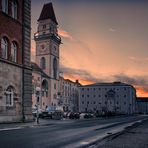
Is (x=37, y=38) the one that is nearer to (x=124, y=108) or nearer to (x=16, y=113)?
(x=124, y=108)

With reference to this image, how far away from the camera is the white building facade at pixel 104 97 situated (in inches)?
7249

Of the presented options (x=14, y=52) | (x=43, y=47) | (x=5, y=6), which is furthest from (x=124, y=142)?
(x=43, y=47)

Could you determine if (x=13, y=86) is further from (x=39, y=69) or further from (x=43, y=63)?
(x=43, y=63)

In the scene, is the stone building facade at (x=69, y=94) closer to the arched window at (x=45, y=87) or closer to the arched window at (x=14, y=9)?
the arched window at (x=45, y=87)

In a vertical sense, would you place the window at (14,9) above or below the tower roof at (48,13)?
below

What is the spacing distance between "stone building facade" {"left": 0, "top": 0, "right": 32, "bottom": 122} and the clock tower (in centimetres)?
8843

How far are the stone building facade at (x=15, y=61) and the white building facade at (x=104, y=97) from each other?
14783 centimetres

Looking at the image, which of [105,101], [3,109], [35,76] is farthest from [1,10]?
[105,101]

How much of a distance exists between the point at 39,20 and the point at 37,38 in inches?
334

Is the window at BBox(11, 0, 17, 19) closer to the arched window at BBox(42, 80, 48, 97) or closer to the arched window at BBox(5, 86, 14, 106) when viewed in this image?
the arched window at BBox(5, 86, 14, 106)

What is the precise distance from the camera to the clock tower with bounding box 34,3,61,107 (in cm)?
12688

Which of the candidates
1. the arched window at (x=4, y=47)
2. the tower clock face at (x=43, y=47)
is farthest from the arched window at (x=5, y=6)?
the tower clock face at (x=43, y=47)

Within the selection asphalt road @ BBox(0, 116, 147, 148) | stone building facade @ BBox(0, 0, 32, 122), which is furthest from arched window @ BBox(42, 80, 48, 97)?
asphalt road @ BBox(0, 116, 147, 148)

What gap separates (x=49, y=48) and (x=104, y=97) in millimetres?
69728
